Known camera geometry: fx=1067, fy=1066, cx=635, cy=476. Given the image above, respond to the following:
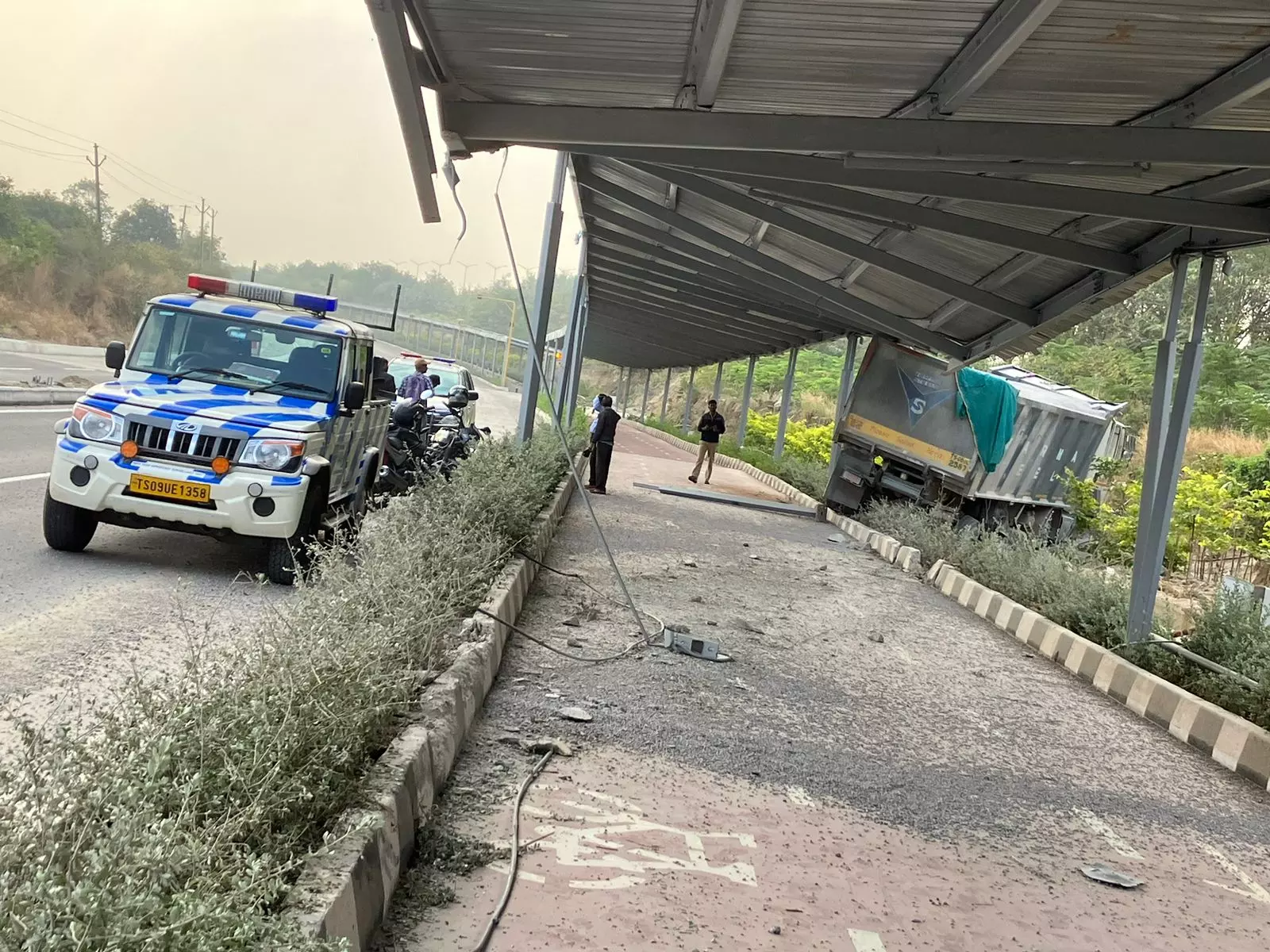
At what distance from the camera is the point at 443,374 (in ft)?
69.6

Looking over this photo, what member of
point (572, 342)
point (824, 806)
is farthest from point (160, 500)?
point (572, 342)

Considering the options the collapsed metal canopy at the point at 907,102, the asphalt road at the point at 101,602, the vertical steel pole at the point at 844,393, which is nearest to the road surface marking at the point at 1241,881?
the collapsed metal canopy at the point at 907,102

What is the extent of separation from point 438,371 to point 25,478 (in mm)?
10877

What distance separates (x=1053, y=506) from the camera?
21.9m

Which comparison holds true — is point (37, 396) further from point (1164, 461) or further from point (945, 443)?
point (1164, 461)

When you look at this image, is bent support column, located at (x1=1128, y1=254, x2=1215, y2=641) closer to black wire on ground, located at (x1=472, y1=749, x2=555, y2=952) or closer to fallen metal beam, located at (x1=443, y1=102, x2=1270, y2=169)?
fallen metal beam, located at (x1=443, y1=102, x2=1270, y2=169)

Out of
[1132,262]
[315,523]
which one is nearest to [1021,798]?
[315,523]

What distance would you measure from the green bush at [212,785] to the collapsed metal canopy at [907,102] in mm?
3171

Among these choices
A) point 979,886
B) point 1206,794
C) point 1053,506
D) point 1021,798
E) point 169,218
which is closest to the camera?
point 979,886

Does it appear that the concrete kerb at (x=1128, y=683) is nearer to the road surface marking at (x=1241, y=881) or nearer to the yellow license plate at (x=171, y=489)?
the road surface marking at (x=1241, y=881)

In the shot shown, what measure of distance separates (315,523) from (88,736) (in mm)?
5068

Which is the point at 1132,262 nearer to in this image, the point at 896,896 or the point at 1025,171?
the point at 1025,171

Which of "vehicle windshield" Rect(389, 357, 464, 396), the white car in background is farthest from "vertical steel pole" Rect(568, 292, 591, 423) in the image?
"vehicle windshield" Rect(389, 357, 464, 396)

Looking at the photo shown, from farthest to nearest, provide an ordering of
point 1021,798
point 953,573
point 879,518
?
point 879,518 → point 953,573 → point 1021,798
